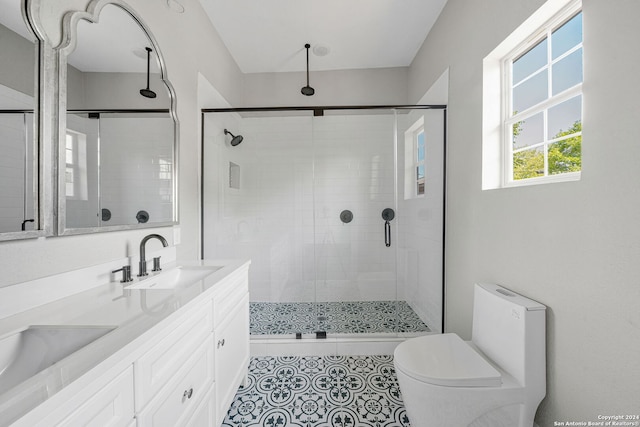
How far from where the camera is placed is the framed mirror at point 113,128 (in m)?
1.05

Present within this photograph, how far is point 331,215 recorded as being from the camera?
2426 millimetres

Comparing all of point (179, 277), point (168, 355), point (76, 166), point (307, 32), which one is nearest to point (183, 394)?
point (168, 355)

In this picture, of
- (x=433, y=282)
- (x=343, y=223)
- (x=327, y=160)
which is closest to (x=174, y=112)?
(x=327, y=160)

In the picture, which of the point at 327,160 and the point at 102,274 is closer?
the point at 102,274

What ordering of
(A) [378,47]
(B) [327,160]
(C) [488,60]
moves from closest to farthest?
(C) [488,60] → (B) [327,160] → (A) [378,47]

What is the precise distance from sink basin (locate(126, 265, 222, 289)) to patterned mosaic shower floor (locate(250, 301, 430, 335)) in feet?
3.12

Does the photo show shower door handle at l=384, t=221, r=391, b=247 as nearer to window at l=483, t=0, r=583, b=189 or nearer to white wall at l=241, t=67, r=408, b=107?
window at l=483, t=0, r=583, b=189

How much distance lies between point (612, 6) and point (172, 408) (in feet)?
6.57

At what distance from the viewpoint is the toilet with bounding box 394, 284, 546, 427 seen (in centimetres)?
113

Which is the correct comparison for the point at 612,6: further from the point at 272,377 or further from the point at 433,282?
the point at 272,377

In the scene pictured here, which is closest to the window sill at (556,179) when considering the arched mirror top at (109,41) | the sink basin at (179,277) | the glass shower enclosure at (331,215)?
the glass shower enclosure at (331,215)

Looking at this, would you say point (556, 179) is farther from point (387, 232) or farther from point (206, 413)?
point (206, 413)

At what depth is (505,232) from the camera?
56.7 inches

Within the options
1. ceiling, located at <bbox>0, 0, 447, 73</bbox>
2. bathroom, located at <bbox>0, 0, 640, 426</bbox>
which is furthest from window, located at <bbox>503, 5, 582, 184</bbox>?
ceiling, located at <bbox>0, 0, 447, 73</bbox>
